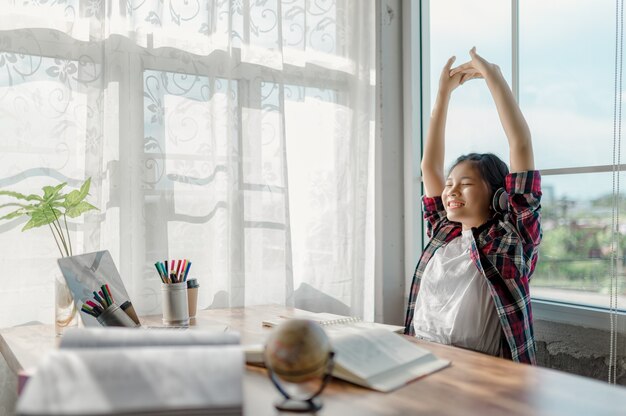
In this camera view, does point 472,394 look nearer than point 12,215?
Yes

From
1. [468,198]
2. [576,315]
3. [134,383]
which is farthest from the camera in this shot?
[576,315]

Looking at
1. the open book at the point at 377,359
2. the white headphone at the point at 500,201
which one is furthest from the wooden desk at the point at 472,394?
the white headphone at the point at 500,201

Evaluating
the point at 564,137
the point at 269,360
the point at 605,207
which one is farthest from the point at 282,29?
the point at 269,360

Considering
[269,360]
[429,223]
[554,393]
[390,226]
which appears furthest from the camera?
[390,226]

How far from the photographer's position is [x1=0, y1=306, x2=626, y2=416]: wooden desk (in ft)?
2.52

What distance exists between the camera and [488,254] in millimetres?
1492

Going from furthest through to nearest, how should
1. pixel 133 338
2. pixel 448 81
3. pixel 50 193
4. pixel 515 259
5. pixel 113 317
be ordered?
pixel 448 81 → pixel 515 259 → pixel 50 193 → pixel 113 317 → pixel 133 338

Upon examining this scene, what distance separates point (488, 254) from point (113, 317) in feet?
3.13

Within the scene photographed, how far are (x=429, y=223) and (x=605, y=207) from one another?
515 millimetres

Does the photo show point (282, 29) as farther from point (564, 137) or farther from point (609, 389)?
point (609, 389)

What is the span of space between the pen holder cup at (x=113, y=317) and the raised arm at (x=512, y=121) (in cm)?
105

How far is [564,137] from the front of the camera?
1749 millimetres

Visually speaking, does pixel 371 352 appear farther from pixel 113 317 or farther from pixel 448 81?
pixel 448 81

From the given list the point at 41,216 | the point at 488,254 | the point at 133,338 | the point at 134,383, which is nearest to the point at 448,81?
the point at 488,254
